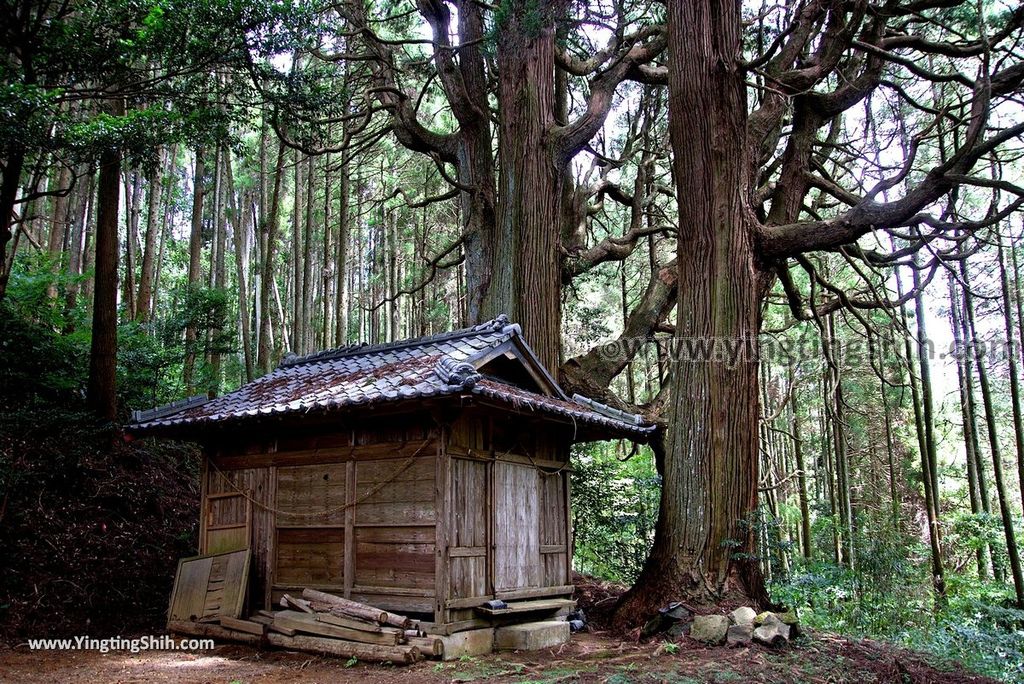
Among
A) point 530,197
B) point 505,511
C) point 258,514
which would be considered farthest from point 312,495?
point 530,197

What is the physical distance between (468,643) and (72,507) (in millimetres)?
6596

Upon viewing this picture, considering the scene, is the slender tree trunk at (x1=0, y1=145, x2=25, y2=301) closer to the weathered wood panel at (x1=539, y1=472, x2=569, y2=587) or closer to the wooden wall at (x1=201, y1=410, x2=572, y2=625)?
the wooden wall at (x1=201, y1=410, x2=572, y2=625)

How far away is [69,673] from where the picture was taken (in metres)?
6.80

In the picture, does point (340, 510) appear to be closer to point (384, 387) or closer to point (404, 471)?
point (404, 471)

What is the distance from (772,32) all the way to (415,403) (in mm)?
9780

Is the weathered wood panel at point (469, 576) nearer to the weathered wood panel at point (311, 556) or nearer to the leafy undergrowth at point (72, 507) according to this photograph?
the weathered wood panel at point (311, 556)

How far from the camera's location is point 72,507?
1048 centimetres

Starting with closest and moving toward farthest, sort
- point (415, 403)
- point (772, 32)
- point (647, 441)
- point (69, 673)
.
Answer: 1. point (69, 673)
2. point (415, 403)
3. point (647, 441)
4. point (772, 32)

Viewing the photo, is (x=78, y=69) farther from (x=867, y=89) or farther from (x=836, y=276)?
(x=836, y=276)

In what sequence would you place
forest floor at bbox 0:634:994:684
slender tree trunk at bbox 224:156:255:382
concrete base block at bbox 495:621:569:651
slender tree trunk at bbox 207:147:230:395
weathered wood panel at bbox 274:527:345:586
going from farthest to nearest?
slender tree trunk at bbox 224:156:255:382
slender tree trunk at bbox 207:147:230:395
weathered wood panel at bbox 274:527:345:586
concrete base block at bbox 495:621:569:651
forest floor at bbox 0:634:994:684

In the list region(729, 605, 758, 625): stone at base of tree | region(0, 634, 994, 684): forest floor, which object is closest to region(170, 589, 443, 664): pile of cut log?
region(0, 634, 994, 684): forest floor

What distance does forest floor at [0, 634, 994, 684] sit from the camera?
6.46 m

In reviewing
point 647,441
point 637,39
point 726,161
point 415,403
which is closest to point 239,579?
point 415,403

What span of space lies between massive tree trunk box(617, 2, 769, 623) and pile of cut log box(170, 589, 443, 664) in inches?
126
